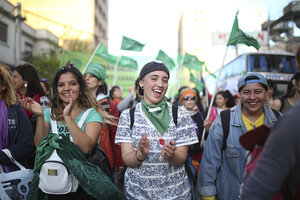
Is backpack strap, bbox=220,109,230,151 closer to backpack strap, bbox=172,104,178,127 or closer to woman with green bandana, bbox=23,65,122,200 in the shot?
backpack strap, bbox=172,104,178,127

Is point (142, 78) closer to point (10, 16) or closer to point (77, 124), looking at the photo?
point (77, 124)

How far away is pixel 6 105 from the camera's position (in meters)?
2.70

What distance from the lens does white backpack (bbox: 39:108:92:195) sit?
2.12m

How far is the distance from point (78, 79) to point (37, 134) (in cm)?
69

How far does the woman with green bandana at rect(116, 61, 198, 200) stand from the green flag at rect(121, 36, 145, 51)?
18.5 ft

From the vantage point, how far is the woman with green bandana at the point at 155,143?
2.20m

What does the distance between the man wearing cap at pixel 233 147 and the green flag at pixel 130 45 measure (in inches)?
223

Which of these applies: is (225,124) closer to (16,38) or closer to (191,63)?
(191,63)

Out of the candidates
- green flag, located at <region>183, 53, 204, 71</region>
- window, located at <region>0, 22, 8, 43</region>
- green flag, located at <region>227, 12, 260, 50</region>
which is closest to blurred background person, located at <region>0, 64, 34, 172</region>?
green flag, located at <region>227, 12, 260, 50</region>

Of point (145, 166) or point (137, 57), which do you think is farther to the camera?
point (137, 57)

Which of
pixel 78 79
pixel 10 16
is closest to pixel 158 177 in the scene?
pixel 78 79

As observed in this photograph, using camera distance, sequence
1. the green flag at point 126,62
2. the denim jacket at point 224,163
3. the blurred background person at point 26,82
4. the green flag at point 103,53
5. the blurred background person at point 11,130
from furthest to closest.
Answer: the green flag at point 126,62 → the green flag at point 103,53 → the blurred background person at point 26,82 → the blurred background person at point 11,130 → the denim jacket at point 224,163

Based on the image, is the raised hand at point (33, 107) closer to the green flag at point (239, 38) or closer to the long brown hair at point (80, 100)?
the long brown hair at point (80, 100)

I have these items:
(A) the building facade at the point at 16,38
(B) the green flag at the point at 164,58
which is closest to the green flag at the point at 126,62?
(B) the green flag at the point at 164,58
